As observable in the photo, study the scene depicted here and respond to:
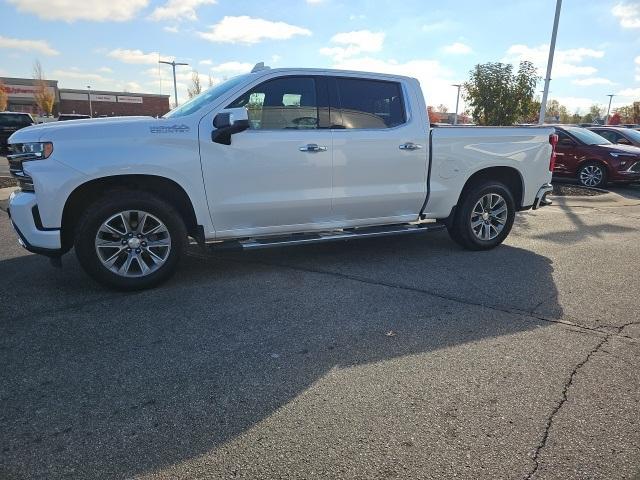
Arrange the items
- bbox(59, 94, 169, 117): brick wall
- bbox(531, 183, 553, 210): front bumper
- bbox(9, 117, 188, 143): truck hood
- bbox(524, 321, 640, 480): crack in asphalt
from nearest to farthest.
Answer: bbox(524, 321, 640, 480): crack in asphalt
bbox(9, 117, 188, 143): truck hood
bbox(531, 183, 553, 210): front bumper
bbox(59, 94, 169, 117): brick wall

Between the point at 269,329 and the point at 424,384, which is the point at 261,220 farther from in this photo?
the point at 424,384

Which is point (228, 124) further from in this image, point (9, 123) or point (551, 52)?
point (9, 123)

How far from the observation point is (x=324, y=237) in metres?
5.23

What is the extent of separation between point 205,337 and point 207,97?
2.55m

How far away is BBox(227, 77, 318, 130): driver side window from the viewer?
4914 mm

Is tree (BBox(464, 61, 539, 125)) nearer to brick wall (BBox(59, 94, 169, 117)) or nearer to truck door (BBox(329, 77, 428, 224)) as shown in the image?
truck door (BBox(329, 77, 428, 224))

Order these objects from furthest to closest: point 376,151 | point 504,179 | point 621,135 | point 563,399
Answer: point 621,135 → point 504,179 → point 376,151 → point 563,399

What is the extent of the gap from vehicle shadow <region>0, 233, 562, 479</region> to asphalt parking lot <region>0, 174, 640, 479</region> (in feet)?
0.05

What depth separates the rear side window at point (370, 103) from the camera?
5.37 m

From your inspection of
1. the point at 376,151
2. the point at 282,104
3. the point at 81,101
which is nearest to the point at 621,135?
the point at 376,151

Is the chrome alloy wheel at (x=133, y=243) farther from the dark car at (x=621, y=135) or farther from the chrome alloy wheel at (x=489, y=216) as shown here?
the dark car at (x=621, y=135)

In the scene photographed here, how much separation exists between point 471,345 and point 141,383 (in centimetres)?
230

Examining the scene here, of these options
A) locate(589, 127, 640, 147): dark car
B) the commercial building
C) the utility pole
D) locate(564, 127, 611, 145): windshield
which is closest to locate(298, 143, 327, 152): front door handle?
locate(564, 127, 611, 145): windshield

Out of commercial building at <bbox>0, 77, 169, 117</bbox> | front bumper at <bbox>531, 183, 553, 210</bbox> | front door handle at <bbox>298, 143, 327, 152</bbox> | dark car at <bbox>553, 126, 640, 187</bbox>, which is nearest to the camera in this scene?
front door handle at <bbox>298, 143, 327, 152</bbox>
